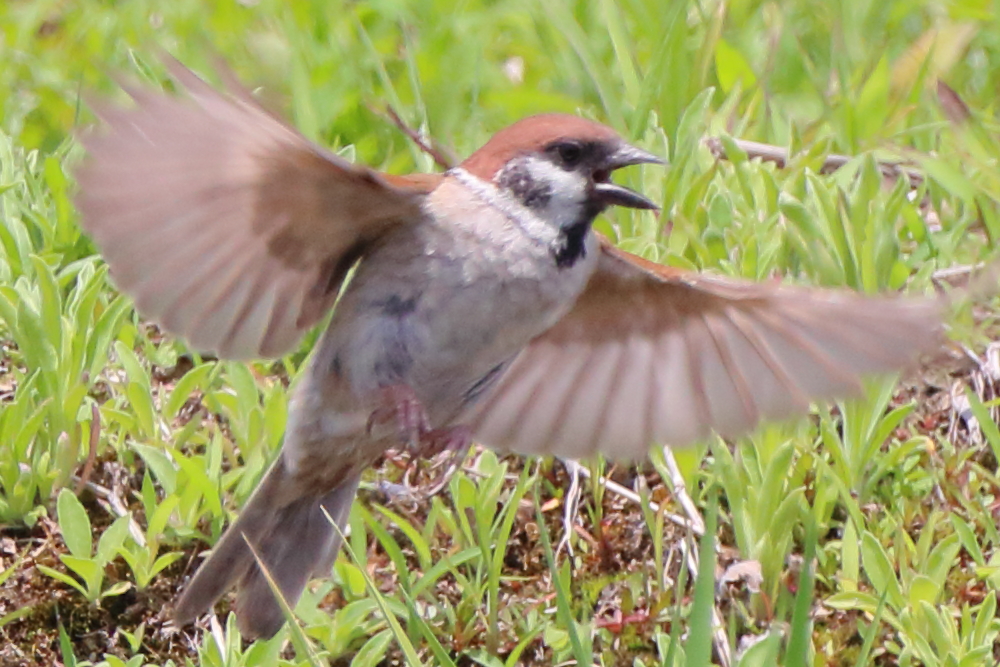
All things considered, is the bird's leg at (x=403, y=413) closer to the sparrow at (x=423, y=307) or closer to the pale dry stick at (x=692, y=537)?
the sparrow at (x=423, y=307)

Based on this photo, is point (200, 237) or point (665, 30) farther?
point (665, 30)

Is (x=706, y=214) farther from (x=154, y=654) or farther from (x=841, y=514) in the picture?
(x=154, y=654)

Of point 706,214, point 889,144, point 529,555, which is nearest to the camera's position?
point 529,555

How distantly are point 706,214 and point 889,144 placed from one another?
634 mm

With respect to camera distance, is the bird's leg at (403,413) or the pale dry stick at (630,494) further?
the pale dry stick at (630,494)

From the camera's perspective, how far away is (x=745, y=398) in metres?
3.18

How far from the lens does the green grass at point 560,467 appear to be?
3354mm

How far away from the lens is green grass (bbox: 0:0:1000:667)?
11.0 ft

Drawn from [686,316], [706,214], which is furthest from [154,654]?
[706,214]

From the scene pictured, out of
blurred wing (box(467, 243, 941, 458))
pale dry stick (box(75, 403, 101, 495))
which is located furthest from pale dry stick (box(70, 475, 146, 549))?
blurred wing (box(467, 243, 941, 458))

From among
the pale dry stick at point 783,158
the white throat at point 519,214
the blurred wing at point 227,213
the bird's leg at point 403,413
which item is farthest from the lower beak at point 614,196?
the pale dry stick at point 783,158

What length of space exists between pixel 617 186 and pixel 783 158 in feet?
4.54

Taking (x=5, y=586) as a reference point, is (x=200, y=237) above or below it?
above

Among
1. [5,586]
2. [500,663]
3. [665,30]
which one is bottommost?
[500,663]
